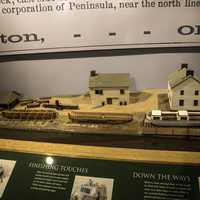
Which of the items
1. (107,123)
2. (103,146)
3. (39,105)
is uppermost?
(39,105)

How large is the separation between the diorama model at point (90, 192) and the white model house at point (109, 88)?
0.72 m

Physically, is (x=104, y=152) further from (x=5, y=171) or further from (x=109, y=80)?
(x=109, y=80)

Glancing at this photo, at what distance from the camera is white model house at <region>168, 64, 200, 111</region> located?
6.20ft

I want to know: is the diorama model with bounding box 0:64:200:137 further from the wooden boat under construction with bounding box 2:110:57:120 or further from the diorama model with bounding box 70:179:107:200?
the diorama model with bounding box 70:179:107:200

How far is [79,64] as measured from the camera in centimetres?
222

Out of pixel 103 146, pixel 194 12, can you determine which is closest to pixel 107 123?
pixel 103 146

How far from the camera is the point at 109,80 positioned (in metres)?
2.07

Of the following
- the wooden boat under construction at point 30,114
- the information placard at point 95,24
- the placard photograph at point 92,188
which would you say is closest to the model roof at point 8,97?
the wooden boat under construction at point 30,114

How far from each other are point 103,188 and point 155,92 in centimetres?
94

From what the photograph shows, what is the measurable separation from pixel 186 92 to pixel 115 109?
1.29 feet

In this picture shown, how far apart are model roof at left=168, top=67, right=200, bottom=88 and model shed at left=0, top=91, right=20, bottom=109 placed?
0.90 m

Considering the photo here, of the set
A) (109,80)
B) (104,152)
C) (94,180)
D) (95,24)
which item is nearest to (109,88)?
(109,80)

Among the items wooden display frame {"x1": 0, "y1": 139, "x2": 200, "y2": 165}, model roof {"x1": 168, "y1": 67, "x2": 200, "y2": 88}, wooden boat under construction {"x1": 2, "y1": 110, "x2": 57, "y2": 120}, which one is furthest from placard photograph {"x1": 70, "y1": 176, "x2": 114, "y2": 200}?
model roof {"x1": 168, "y1": 67, "x2": 200, "y2": 88}

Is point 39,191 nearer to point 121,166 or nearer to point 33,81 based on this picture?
point 121,166
